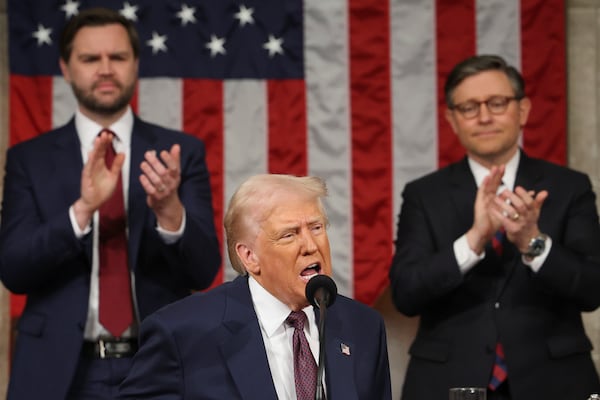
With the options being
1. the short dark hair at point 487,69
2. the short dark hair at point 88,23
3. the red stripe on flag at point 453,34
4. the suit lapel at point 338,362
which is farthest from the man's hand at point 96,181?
the red stripe on flag at point 453,34

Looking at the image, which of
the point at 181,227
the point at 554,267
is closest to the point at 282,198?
the point at 181,227

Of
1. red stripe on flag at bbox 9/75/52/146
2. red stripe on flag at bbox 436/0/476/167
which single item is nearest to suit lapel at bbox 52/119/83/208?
red stripe on flag at bbox 9/75/52/146

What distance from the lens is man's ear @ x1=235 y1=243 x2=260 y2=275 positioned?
2.93 meters

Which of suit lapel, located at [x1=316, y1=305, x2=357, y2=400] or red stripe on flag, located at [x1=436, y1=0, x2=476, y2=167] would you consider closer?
suit lapel, located at [x1=316, y1=305, x2=357, y2=400]

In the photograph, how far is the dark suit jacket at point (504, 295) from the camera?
380 cm

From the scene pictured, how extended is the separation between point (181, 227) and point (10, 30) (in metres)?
1.83

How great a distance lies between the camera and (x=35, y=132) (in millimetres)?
5121

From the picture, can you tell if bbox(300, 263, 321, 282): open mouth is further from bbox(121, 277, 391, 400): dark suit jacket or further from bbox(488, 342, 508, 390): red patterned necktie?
bbox(488, 342, 508, 390): red patterned necktie

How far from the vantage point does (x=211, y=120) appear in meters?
5.29

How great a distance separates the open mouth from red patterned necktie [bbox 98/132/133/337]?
1108 millimetres

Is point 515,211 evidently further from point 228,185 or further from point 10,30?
point 10,30

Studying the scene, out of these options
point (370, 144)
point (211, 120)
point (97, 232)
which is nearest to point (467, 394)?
point (97, 232)

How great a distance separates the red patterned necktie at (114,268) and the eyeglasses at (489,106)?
51.3 inches

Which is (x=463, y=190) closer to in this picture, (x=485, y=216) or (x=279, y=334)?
(x=485, y=216)
